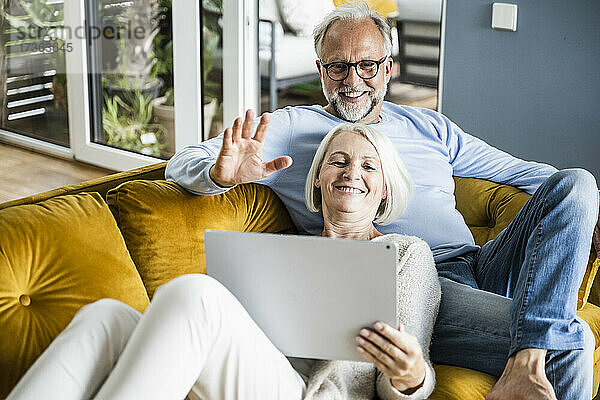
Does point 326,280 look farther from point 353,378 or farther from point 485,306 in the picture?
point 485,306

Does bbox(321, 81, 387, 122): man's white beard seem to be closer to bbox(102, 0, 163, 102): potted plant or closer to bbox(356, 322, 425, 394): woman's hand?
bbox(356, 322, 425, 394): woman's hand

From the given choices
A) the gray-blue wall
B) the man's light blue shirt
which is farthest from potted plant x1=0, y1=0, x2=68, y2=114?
the man's light blue shirt

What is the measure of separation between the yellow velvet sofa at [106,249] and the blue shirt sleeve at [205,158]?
37mm

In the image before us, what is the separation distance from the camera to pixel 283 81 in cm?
416

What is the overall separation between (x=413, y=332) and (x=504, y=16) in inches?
75.3

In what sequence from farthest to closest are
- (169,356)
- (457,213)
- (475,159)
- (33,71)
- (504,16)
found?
(33,71), (504,16), (475,159), (457,213), (169,356)

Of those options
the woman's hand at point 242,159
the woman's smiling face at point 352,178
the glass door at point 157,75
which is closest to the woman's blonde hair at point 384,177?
the woman's smiling face at point 352,178

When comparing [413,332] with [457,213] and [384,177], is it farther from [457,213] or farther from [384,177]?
[457,213]

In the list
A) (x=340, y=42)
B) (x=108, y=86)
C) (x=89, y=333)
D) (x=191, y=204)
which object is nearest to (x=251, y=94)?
(x=108, y=86)

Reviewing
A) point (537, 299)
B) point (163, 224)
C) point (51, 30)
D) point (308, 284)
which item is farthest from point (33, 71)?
point (537, 299)

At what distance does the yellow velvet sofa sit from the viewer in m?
1.62

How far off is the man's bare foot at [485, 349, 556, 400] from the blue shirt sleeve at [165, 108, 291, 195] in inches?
31.1

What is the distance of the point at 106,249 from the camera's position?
1.76 meters

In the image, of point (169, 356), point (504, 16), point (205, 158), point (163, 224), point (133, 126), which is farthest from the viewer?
point (133, 126)
